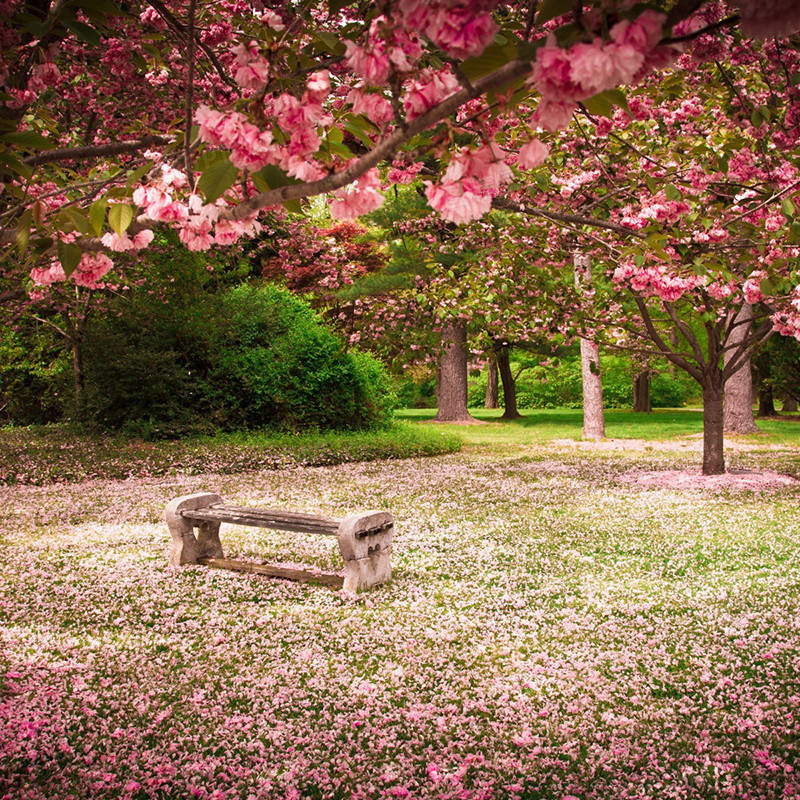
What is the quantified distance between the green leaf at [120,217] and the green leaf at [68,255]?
157 mm

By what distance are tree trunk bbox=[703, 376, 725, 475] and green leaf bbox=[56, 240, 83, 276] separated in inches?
446

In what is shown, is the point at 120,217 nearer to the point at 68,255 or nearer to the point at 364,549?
the point at 68,255

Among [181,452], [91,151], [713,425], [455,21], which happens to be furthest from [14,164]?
[181,452]

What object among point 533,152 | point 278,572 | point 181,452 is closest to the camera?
point 533,152

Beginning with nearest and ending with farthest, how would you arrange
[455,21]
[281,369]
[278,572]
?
[455,21], [278,572], [281,369]

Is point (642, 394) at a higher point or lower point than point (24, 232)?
lower

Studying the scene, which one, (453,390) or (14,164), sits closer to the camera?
(14,164)

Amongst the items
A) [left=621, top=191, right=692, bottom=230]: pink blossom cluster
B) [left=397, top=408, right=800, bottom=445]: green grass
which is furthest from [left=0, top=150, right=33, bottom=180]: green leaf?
[left=397, top=408, right=800, bottom=445]: green grass

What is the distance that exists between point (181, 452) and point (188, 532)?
784 centimetres

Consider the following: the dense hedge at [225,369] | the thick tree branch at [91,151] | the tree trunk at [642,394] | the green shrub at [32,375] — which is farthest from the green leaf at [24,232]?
the tree trunk at [642,394]

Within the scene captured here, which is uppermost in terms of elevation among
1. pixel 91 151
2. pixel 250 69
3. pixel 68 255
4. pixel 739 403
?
pixel 91 151

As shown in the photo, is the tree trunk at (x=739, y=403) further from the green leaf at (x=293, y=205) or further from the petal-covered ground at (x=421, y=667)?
the green leaf at (x=293, y=205)

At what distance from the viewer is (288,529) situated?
19.1 ft

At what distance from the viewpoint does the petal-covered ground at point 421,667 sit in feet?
10.1
